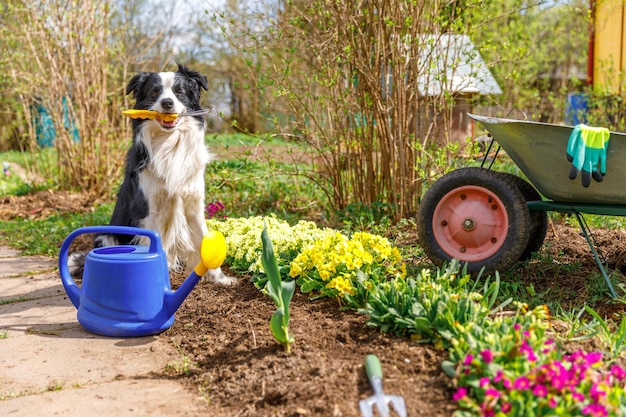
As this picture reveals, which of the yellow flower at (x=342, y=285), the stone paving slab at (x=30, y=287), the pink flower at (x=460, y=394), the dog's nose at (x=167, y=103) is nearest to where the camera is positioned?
the pink flower at (x=460, y=394)

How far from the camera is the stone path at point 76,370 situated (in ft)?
6.81

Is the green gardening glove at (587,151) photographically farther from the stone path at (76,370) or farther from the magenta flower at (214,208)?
the magenta flower at (214,208)

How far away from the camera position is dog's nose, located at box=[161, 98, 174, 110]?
3408 millimetres

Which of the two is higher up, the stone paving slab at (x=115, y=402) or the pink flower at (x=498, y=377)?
the pink flower at (x=498, y=377)

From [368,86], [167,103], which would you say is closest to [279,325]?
[167,103]

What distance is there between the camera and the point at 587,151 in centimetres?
270

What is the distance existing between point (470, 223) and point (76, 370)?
6.36 feet

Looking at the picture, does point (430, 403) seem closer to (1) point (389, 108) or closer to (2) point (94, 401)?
(2) point (94, 401)

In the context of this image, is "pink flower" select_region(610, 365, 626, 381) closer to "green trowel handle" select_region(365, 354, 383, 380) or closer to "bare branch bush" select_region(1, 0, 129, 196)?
"green trowel handle" select_region(365, 354, 383, 380)

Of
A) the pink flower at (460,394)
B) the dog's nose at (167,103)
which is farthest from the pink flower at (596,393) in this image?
the dog's nose at (167,103)

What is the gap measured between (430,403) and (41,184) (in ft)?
23.1

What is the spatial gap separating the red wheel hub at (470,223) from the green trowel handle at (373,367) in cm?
131

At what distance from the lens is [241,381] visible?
7.14 feet

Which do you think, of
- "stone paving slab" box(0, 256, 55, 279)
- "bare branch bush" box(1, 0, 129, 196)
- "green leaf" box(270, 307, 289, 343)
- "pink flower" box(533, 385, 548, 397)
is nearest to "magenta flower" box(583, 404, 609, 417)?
"pink flower" box(533, 385, 548, 397)
